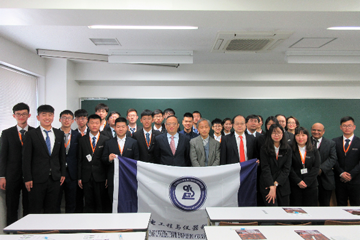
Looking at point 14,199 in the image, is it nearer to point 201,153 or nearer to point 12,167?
point 12,167

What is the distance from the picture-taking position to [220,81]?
6078 millimetres

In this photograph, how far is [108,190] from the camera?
3.43 metres

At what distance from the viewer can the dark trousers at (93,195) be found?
3438 millimetres

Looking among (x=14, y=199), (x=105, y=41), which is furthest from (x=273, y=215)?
(x=105, y=41)

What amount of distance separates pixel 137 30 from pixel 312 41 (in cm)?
318

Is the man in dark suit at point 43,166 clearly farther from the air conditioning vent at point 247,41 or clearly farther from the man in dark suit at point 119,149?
the air conditioning vent at point 247,41

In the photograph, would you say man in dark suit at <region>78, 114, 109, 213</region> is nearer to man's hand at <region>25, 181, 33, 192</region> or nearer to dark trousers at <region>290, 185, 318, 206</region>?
man's hand at <region>25, 181, 33, 192</region>

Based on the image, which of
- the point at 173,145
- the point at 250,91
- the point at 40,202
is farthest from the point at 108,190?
the point at 250,91

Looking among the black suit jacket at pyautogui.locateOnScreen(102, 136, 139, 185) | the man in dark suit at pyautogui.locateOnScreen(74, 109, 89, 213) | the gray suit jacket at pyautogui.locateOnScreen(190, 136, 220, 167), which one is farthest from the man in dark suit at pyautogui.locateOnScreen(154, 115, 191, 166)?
the man in dark suit at pyautogui.locateOnScreen(74, 109, 89, 213)

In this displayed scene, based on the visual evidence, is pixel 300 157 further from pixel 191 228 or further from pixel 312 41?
pixel 312 41

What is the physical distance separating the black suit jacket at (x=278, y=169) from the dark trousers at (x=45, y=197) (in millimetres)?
2861

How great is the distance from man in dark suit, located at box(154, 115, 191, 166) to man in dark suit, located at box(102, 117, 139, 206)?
35cm

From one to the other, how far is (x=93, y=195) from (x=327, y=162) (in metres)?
3.74

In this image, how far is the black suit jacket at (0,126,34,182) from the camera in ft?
10.7
